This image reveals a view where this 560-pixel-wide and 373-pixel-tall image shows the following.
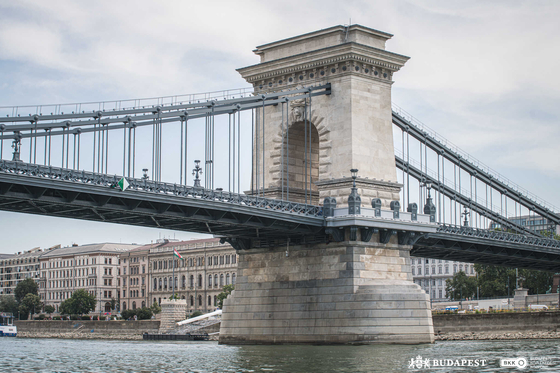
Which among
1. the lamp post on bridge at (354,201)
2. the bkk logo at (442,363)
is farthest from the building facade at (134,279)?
the bkk logo at (442,363)

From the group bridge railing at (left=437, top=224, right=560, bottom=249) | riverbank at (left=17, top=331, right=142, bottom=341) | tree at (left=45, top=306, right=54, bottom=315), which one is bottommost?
riverbank at (left=17, top=331, right=142, bottom=341)

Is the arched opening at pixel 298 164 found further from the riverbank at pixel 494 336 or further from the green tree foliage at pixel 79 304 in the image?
the green tree foliage at pixel 79 304

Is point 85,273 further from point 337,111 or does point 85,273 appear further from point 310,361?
point 310,361

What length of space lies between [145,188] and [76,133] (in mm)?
4988

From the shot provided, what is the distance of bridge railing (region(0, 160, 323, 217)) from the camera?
125 ft

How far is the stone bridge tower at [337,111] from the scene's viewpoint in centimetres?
5084

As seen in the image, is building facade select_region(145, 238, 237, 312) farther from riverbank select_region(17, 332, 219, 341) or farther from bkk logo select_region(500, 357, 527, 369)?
bkk logo select_region(500, 357, 527, 369)

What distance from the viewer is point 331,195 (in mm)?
51000

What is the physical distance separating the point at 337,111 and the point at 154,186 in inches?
546

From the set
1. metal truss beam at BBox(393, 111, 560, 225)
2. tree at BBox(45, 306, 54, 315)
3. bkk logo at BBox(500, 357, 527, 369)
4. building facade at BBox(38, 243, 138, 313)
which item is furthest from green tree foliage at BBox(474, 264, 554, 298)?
tree at BBox(45, 306, 54, 315)

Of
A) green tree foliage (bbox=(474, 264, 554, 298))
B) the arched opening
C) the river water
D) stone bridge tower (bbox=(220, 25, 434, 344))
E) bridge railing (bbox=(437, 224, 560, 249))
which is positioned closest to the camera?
the river water

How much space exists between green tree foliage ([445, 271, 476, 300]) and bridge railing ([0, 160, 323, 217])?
8460cm

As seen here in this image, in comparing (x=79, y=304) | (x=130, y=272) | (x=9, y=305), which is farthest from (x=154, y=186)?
(x=9, y=305)

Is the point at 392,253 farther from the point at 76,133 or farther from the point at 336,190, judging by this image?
the point at 76,133
